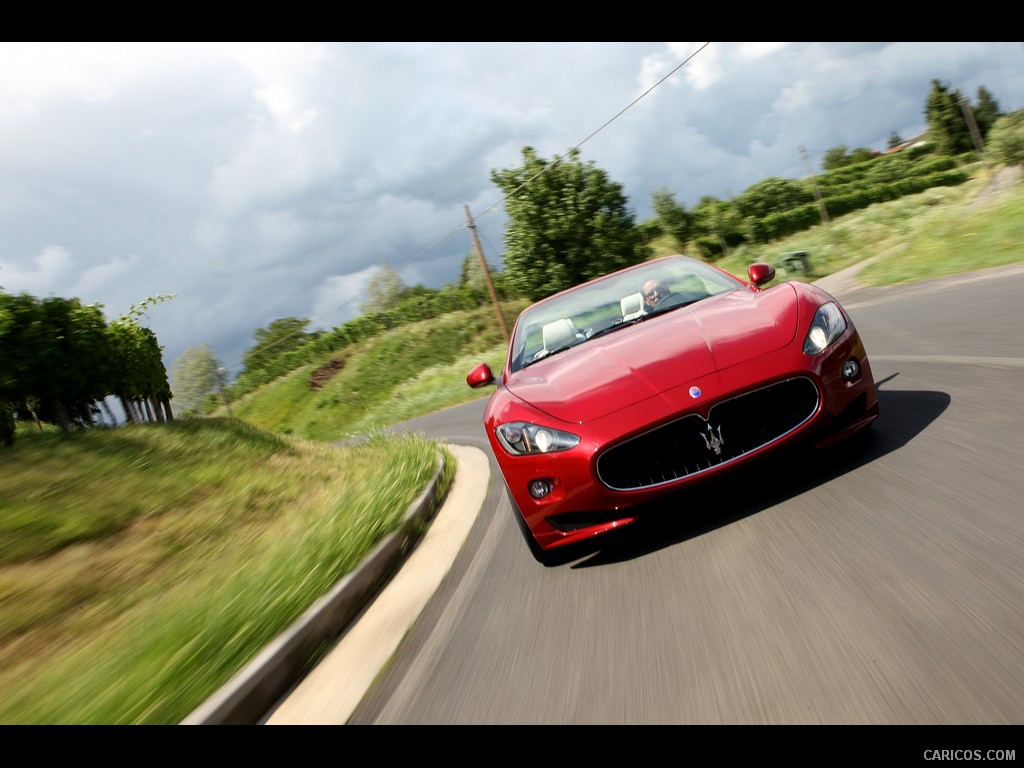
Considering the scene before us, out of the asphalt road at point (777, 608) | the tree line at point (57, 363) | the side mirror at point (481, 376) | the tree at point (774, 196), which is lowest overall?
the asphalt road at point (777, 608)

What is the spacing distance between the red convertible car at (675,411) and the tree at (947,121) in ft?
329

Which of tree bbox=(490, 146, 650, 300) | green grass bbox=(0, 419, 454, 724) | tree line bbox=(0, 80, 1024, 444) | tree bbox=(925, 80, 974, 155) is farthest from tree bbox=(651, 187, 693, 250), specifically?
green grass bbox=(0, 419, 454, 724)

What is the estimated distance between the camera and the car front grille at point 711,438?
312 centimetres

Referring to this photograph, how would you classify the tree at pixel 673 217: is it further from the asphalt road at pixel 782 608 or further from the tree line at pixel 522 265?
the asphalt road at pixel 782 608

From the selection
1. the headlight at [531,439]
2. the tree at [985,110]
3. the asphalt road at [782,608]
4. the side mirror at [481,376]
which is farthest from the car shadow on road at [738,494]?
the tree at [985,110]

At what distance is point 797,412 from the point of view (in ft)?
10.5

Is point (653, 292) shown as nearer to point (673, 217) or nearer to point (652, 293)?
point (652, 293)

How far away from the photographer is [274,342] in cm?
5238

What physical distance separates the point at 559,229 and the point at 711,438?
144 ft

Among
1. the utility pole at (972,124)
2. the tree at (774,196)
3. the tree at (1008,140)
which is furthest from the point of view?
the utility pole at (972,124)

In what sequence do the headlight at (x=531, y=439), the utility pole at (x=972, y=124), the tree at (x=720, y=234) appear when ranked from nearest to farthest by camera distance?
the headlight at (x=531, y=439) → the tree at (x=720, y=234) → the utility pole at (x=972, y=124)
